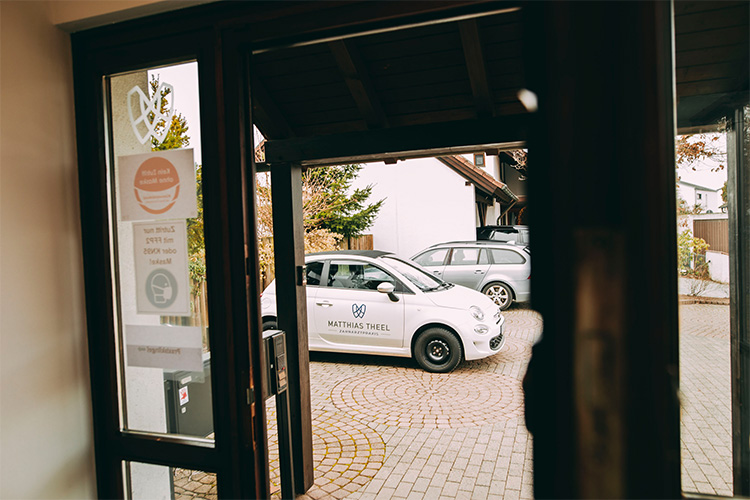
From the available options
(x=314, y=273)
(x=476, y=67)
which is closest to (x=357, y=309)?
(x=314, y=273)

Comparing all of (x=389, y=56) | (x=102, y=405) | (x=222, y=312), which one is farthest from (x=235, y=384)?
(x=389, y=56)

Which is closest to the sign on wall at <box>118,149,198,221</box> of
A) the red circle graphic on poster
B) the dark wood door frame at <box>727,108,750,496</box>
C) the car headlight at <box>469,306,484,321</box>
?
the red circle graphic on poster

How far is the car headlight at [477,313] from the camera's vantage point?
263 inches

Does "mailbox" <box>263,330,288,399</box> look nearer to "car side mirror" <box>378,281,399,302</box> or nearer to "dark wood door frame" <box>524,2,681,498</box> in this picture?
"dark wood door frame" <box>524,2,681,498</box>

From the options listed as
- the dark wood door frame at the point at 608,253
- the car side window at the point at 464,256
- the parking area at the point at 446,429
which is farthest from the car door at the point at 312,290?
the dark wood door frame at the point at 608,253

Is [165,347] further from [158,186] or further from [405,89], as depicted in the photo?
[405,89]

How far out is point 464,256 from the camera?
11.3 meters

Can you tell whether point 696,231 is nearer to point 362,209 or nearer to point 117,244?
point 117,244

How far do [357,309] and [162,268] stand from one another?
484 centimetres

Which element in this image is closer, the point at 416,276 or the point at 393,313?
the point at 393,313

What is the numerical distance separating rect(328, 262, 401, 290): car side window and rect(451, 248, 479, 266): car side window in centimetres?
442

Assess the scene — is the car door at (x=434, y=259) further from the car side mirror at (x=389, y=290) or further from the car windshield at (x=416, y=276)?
the car side mirror at (x=389, y=290)

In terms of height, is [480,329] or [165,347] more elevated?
[165,347]

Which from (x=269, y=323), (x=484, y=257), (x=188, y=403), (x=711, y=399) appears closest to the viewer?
(x=188, y=403)
